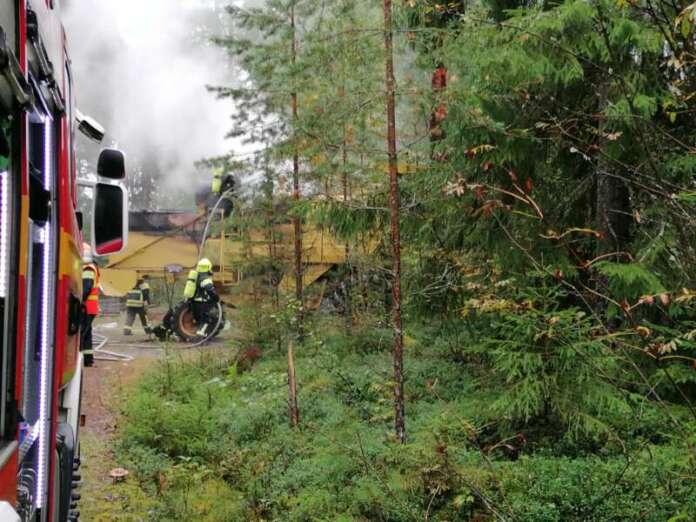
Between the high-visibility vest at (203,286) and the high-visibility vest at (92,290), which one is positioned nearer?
the high-visibility vest at (92,290)

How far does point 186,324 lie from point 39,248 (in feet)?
42.0

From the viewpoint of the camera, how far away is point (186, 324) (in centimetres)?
1550

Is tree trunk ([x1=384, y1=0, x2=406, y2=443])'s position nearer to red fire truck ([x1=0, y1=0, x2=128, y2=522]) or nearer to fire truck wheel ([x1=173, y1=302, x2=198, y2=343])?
red fire truck ([x1=0, y1=0, x2=128, y2=522])

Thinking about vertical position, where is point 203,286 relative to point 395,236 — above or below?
below

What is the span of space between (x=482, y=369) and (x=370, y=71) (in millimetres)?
3701

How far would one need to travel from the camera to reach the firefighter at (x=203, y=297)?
1425 cm

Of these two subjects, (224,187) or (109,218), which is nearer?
(109,218)

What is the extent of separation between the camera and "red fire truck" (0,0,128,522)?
199 centimetres

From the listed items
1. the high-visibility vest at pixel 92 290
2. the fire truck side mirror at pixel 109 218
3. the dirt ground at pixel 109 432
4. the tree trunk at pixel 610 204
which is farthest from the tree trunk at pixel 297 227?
the fire truck side mirror at pixel 109 218

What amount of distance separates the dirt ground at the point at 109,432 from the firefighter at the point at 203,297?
0.59 metres

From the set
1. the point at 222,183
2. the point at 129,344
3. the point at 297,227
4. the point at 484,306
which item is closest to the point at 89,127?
the point at 484,306

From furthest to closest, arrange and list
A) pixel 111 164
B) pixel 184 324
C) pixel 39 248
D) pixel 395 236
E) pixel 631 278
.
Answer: pixel 184 324
pixel 395 236
pixel 631 278
pixel 111 164
pixel 39 248

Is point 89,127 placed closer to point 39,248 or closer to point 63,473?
point 39,248

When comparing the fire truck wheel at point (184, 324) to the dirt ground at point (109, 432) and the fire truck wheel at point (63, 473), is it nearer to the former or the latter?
the dirt ground at point (109, 432)
